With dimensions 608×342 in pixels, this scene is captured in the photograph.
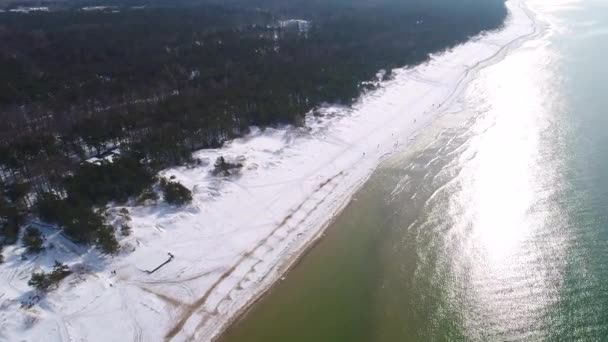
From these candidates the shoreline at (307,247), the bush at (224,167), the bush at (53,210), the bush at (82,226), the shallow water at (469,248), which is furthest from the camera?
the bush at (224,167)

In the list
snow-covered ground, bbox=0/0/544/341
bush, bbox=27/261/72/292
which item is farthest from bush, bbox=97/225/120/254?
bush, bbox=27/261/72/292

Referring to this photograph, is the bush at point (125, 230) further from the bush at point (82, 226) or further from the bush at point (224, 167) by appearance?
the bush at point (224, 167)

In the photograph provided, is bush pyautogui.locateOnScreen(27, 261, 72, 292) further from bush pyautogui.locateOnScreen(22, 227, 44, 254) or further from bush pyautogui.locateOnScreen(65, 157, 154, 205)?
bush pyautogui.locateOnScreen(65, 157, 154, 205)

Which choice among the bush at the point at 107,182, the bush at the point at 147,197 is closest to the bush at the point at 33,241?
the bush at the point at 107,182

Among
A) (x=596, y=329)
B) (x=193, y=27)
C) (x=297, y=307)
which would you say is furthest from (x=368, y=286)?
(x=193, y=27)

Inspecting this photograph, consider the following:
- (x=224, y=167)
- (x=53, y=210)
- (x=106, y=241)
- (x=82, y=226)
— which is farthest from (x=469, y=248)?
(x=53, y=210)

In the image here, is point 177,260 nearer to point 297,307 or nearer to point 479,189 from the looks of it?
point 297,307
